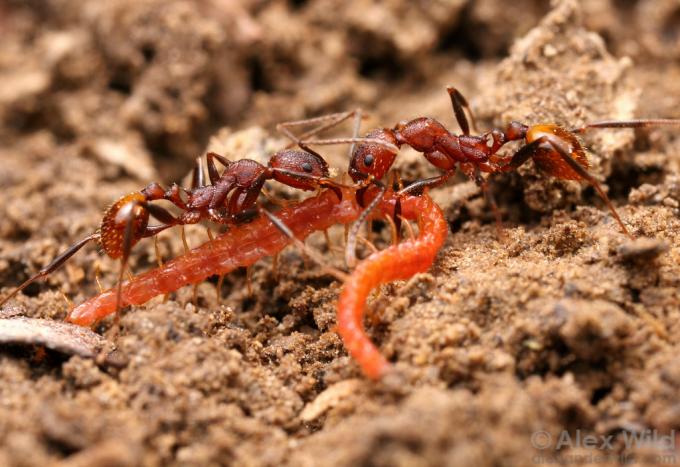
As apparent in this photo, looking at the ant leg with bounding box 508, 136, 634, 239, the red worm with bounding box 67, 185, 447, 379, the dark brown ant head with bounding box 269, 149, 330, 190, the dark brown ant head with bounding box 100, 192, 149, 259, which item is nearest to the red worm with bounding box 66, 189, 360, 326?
Answer: the red worm with bounding box 67, 185, 447, 379

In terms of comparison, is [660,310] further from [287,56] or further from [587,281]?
[287,56]

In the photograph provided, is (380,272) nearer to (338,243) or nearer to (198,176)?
(338,243)

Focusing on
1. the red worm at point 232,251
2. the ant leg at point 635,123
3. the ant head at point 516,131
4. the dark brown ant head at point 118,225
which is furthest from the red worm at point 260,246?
the ant leg at point 635,123

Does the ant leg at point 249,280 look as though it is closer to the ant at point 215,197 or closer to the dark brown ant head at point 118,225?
the ant at point 215,197

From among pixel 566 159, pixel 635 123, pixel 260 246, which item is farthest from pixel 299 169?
pixel 635 123

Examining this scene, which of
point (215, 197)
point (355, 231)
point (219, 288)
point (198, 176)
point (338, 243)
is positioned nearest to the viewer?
point (355, 231)

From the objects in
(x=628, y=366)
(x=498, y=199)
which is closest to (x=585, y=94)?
(x=498, y=199)
